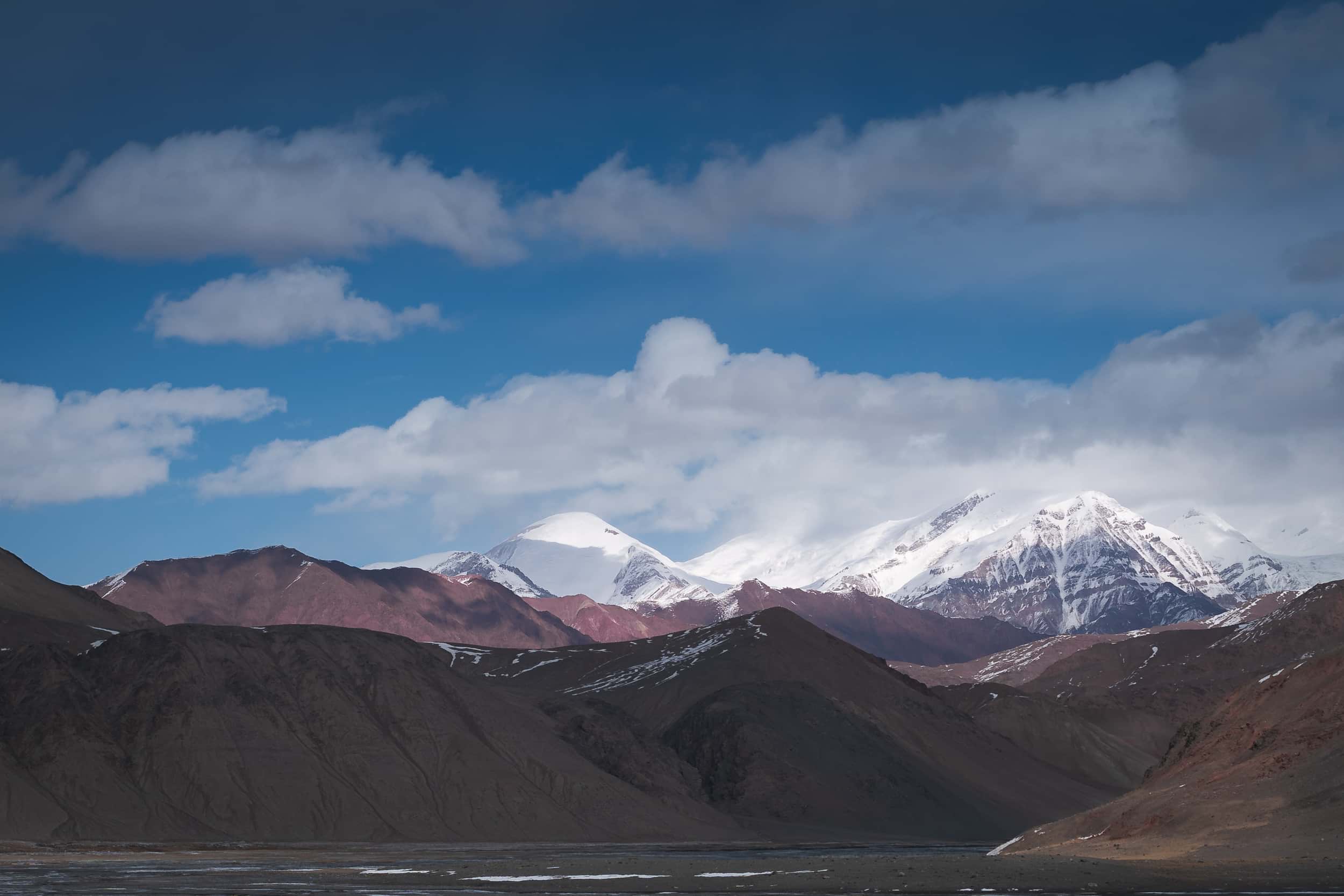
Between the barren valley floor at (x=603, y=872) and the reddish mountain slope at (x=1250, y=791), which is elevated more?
the reddish mountain slope at (x=1250, y=791)

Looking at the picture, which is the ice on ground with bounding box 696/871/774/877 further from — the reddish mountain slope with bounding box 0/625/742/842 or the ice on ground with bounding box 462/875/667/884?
the reddish mountain slope with bounding box 0/625/742/842

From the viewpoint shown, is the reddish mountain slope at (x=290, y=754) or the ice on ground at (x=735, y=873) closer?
the ice on ground at (x=735, y=873)

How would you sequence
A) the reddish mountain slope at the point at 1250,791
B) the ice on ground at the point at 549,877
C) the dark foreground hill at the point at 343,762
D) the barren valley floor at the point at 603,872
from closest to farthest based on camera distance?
1. the barren valley floor at the point at 603,872
2. the reddish mountain slope at the point at 1250,791
3. the ice on ground at the point at 549,877
4. the dark foreground hill at the point at 343,762

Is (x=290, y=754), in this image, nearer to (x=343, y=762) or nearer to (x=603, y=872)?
(x=343, y=762)

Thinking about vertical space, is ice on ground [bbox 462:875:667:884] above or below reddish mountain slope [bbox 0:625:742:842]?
below

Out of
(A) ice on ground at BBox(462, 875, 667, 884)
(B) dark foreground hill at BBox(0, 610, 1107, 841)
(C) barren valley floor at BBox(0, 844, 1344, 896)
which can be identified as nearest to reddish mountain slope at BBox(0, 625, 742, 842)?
(B) dark foreground hill at BBox(0, 610, 1107, 841)

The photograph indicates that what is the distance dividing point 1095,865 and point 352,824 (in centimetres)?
9031

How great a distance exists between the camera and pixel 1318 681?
A: 86.6 m

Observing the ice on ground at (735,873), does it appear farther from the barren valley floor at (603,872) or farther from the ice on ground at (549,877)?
the ice on ground at (549,877)

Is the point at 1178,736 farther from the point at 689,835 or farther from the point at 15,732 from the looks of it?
the point at 15,732

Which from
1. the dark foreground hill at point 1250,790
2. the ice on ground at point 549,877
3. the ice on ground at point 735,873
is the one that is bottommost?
the ice on ground at point 735,873

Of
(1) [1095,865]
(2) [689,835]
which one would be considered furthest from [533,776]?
(1) [1095,865]

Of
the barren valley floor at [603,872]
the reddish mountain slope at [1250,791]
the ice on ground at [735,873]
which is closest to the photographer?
the barren valley floor at [603,872]

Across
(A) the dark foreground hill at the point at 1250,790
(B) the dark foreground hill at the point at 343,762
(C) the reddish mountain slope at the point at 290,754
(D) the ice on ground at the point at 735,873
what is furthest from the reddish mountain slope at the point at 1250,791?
(B) the dark foreground hill at the point at 343,762
